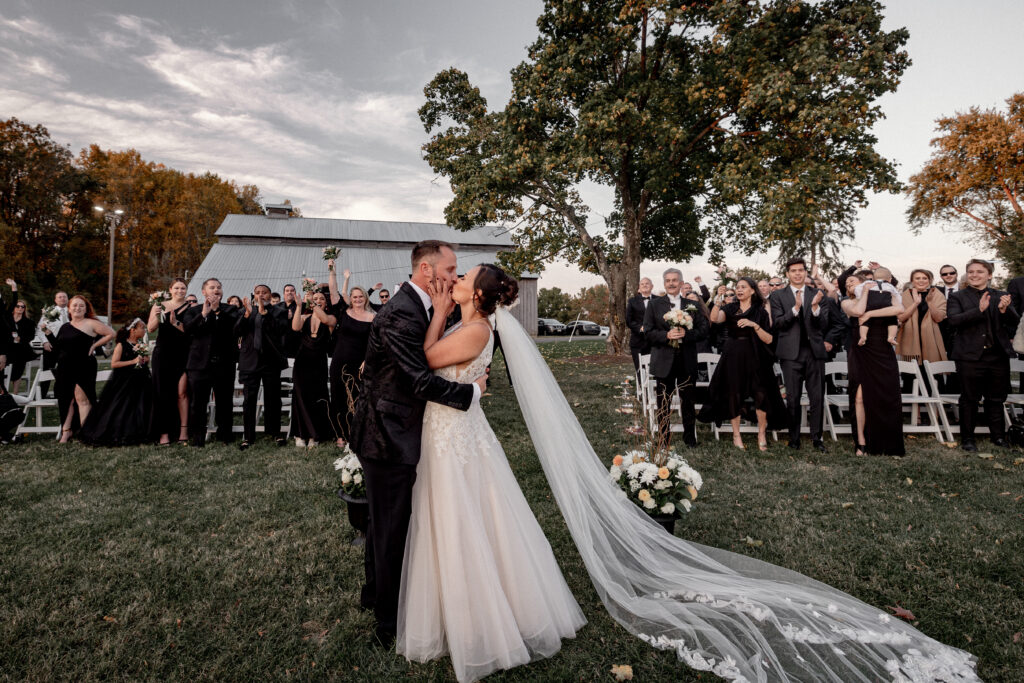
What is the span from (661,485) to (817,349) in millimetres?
4390

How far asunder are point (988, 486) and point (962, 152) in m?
28.8

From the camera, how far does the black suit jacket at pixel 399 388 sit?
8.59ft

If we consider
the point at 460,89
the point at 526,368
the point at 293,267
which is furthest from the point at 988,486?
the point at 293,267

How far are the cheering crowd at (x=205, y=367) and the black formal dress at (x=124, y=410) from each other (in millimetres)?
12

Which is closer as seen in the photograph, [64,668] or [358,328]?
[64,668]

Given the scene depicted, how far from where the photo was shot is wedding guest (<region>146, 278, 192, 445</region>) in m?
7.43

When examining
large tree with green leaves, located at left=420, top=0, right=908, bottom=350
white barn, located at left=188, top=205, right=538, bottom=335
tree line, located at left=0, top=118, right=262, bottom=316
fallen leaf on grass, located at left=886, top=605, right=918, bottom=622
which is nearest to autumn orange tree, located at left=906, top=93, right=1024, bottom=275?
large tree with green leaves, located at left=420, top=0, right=908, bottom=350

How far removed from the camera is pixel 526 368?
10.4ft

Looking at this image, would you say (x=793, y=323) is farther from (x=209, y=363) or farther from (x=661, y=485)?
(x=209, y=363)

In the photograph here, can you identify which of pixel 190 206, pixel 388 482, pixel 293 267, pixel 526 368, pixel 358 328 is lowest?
pixel 388 482

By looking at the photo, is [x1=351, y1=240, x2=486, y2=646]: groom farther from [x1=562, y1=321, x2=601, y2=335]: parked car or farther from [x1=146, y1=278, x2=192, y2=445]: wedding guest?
[x1=562, y1=321, x2=601, y2=335]: parked car

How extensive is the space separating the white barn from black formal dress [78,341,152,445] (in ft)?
73.5

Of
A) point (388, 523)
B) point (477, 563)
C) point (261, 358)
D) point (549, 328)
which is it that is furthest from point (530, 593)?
point (549, 328)

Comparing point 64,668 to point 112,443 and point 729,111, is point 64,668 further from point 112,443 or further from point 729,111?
point 729,111
